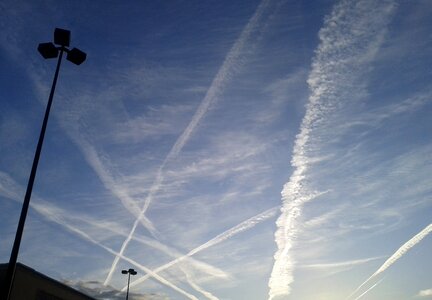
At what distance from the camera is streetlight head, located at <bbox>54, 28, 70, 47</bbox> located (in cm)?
1318

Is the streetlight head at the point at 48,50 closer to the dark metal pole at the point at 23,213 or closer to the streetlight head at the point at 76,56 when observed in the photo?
the dark metal pole at the point at 23,213

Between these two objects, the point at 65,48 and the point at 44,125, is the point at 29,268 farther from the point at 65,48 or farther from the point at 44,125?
the point at 65,48

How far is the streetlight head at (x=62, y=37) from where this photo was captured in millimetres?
13180

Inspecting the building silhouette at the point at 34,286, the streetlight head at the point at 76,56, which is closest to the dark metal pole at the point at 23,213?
the streetlight head at the point at 76,56

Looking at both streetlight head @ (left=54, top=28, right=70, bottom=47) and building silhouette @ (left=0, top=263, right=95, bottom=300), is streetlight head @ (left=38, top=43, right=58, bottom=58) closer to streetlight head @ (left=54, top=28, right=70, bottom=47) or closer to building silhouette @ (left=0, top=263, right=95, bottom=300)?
streetlight head @ (left=54, top=28, right=70, bottom=47)

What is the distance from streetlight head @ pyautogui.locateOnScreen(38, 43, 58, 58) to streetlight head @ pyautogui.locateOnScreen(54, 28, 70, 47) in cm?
27

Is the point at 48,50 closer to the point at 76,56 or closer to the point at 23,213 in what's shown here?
the point at 76,56

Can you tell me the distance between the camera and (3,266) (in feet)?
72.2

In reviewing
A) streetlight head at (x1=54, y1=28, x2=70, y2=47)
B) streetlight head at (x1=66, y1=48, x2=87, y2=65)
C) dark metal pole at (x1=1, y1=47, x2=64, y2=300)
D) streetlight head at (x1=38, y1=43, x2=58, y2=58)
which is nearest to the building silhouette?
dark metal pole at (x1=1, y1=47, x2=64, y2=300)

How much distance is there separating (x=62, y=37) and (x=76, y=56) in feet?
2.84

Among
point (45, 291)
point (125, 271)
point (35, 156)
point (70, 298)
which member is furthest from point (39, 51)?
point (125, 271)

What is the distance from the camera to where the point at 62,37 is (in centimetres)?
1337

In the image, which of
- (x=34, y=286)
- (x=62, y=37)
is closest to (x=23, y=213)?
(x=62, y=37)

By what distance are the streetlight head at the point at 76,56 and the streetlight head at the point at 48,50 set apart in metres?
0.54
